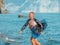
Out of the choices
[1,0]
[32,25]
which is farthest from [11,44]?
[1,0]

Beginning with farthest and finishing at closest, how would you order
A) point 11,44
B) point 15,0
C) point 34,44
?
point 15,0 < point 11,44 < point 34,44

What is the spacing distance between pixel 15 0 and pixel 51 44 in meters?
160

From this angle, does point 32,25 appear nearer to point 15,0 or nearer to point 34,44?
point 34,44

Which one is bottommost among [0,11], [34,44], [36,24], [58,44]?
[0,11]

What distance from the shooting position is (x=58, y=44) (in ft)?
64.0

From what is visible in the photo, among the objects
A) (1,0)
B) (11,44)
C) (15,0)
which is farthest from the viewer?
(15,0)

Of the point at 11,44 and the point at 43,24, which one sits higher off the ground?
the point at 43,24

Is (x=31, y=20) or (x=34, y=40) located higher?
(x=31, y=20)

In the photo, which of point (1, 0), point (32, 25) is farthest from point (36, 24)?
point (1, 0)

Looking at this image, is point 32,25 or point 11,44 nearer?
point 32,25

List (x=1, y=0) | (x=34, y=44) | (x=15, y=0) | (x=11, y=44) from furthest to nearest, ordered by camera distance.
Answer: (x=15, y=0) → (x=1, y=0) → (x=11, y=44) → (x=34, y=44)

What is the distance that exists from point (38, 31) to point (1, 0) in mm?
114912

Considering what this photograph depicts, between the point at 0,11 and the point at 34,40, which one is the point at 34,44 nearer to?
the point at 34,40

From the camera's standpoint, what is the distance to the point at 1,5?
128 meters
